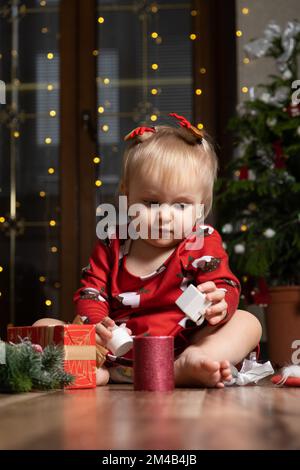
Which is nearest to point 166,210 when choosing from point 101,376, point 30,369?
point 101,376

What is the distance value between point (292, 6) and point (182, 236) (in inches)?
94.3

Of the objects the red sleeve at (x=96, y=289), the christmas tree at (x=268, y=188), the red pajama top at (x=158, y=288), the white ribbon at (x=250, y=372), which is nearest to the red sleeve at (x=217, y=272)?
the red pajama top at (x=158, y=288)

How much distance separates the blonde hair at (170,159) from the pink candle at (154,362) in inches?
17.1

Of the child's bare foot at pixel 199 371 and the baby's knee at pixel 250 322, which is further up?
the baby's knee at pixel 250 322

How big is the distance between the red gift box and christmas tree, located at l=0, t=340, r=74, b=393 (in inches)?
2.2

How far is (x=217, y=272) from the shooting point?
1.54m

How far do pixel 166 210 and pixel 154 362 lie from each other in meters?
0.42

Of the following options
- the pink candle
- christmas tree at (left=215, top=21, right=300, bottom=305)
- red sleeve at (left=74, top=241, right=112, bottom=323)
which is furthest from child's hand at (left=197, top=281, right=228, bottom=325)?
christmas tree at (left=215, top=21, right=300, bottom=305)

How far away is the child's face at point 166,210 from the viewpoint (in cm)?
159

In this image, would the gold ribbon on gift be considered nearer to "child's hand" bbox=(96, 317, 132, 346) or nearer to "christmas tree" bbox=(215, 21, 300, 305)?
"child's hand" bbox=(96, 317, 132, 346)

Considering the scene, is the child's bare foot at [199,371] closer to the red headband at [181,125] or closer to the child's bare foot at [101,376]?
the child's bare foot at [101,376]

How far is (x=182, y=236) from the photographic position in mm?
1630

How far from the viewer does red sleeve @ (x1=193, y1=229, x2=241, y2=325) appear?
1500mm
